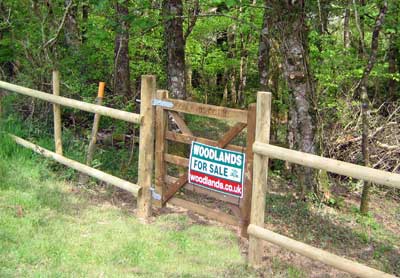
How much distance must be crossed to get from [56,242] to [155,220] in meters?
1.29

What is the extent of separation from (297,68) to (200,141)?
204 cm

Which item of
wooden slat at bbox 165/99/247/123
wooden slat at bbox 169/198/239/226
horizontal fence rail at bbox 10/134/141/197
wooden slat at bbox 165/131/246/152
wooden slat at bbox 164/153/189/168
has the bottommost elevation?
wooden slat at bbox 169/198/239/226

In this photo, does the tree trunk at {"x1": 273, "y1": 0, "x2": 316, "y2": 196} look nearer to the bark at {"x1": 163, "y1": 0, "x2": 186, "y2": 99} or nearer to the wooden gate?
the wooden gate

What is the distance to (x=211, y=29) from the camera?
1402cm

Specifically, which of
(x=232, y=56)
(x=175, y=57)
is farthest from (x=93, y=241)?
(x=232, y=56)

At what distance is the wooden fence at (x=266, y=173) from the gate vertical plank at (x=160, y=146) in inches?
56.9

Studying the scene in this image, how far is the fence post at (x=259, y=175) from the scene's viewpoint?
4539mm

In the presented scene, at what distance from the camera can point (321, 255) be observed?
156 inches

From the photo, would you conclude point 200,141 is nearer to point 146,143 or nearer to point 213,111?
point 213,111

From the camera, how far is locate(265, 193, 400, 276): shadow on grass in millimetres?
5484

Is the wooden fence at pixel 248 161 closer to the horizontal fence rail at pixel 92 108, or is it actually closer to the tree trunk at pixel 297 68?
the horizontal fence rail at pixel 92 108

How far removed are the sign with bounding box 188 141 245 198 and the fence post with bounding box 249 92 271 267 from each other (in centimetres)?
24

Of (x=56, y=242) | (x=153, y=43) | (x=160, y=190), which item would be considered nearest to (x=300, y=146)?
(x=160, y=190)

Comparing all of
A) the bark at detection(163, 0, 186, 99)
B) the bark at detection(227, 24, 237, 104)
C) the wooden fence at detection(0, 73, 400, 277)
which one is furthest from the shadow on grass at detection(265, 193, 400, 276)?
the bark at detection(227, 24, 237, 104)
